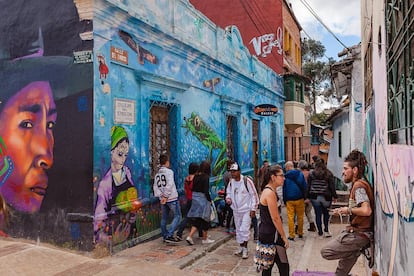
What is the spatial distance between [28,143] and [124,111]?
70.3 inches

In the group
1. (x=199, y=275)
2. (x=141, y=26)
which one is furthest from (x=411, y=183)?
(x=141, y=26)

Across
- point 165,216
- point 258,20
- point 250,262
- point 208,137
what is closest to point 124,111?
point 165,216

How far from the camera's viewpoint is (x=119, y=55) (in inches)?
278

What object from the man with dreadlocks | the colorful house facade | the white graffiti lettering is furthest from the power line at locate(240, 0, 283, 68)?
the man with dreadlocks

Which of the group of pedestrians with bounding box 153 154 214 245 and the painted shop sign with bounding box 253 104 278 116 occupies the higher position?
the painted shop sign with bounding box 253 104 278 116

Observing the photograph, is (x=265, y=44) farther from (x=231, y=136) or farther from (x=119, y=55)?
(x=119, y=55)

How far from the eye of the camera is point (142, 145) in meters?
7.67

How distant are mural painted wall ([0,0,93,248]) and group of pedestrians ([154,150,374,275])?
1.72 m

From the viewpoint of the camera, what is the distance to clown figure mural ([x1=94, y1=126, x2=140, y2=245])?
21.1 feet

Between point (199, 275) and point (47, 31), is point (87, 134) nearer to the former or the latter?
point (47, 31)

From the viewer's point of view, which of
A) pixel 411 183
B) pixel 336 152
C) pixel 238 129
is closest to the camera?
pixel 411 183

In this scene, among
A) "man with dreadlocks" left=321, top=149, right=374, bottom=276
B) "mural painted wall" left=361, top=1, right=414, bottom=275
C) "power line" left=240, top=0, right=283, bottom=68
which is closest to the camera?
"mural painted wall" left=361, top=1, right=414, bottom=275

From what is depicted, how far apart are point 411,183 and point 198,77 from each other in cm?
856

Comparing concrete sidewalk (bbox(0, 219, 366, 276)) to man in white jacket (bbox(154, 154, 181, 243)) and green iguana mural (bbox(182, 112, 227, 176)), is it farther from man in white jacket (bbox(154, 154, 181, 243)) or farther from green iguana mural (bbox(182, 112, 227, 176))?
green iguana mural (bbox(182, 112, 227, 176))
